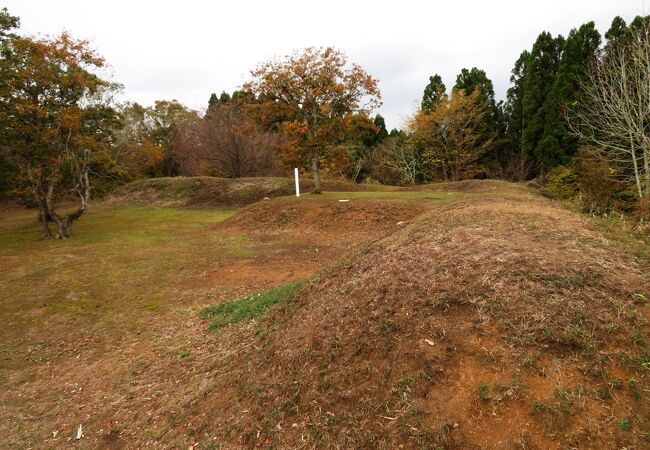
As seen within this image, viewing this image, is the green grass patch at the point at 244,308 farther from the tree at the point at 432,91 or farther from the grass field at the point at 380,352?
the tree at the point at 432,91

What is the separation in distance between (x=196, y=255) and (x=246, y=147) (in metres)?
19.7

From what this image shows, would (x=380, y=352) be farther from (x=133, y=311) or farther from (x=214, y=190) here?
(x=214, y=190)

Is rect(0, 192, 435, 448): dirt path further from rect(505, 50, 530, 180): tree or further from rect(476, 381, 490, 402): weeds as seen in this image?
rect(505, 50, 530, 180): tree

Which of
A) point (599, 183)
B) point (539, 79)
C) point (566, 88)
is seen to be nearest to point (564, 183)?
point (599, 183)

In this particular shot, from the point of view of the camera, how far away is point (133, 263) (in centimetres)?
1103

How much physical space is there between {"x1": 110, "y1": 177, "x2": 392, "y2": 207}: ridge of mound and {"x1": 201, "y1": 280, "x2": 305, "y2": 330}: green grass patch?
16451mm

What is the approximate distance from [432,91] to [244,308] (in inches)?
1259

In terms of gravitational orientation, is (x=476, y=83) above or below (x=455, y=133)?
above

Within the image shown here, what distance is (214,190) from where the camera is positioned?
25203mm

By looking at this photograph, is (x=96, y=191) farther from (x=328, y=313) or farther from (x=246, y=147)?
(x=328, y=313)

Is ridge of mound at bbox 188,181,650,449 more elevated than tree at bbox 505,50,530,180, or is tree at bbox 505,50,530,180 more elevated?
tree at bbox 505,50,530,180

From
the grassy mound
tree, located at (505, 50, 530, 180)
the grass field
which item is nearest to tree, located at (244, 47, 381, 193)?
the grassy mound

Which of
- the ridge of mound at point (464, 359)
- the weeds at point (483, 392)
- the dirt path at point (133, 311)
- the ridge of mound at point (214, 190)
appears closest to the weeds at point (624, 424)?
the ridge of mound at point (464, 359)

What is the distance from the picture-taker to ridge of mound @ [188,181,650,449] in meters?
2.49
